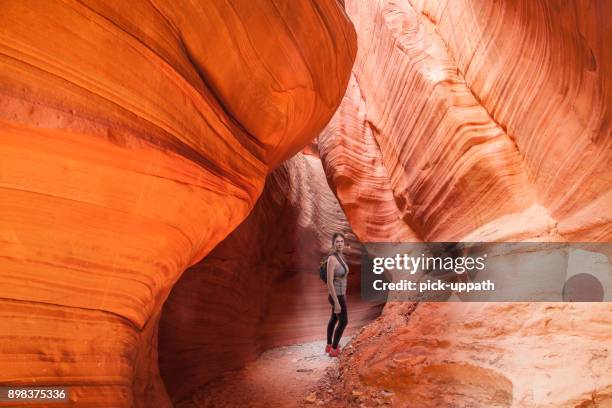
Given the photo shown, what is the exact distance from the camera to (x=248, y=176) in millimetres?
3055

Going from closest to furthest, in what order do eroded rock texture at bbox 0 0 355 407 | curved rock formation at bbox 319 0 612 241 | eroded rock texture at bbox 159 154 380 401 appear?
1. eroded rock texture at bbox 0 0 355 407
2. curved rock formation at bbox 319 0 612 241
3. eroded rock texture at bbox 159 154 380 401

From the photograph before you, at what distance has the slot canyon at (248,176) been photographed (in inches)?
70.6

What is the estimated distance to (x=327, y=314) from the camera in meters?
8.16

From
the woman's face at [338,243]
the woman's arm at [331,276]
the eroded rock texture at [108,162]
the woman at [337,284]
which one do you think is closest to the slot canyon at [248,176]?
the eroded rock texture at [108,162]

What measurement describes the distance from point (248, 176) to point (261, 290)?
14.0ft

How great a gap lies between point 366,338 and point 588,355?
284cm

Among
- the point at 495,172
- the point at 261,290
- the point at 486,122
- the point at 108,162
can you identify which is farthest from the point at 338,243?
the point at 108,162

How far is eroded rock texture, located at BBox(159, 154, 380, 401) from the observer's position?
4.72 meters

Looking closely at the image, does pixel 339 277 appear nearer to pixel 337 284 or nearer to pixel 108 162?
pixel 337 284

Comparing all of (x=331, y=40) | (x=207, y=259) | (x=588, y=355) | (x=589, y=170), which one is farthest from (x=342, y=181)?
(x=588, y=355)

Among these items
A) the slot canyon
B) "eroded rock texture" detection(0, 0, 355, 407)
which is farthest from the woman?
"eroded rock texture" detection(0, 0, 355, 407)

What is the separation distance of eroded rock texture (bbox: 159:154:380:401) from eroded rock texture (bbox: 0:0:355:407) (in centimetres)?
187

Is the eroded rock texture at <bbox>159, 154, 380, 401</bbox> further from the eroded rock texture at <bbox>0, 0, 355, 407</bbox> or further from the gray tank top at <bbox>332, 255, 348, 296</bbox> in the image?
the eroded rock texture at <bbox>0, 0, 355, 407</bbox>

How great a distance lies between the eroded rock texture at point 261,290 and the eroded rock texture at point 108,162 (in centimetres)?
187
